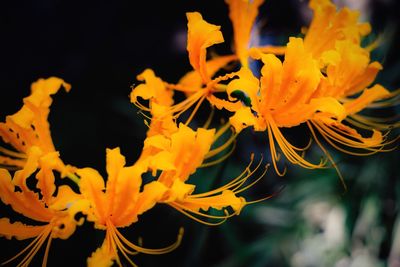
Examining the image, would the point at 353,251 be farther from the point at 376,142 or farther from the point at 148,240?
the point at 376,142

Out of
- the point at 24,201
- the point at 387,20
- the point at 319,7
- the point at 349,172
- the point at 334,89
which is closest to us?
the point at 24,201

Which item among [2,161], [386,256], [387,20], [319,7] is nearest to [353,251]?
[386,256]

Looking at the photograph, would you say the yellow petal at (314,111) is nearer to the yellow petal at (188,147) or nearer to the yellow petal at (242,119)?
the yellow petal at (242,119)

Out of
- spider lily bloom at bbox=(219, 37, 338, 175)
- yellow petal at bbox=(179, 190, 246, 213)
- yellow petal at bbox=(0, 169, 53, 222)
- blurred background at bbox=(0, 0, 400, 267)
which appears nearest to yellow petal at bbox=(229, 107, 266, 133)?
spider lily bloom at bbox=(219, 37, 338, 175)

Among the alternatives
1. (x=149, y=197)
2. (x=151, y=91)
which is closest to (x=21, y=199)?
(x=149, y=197)

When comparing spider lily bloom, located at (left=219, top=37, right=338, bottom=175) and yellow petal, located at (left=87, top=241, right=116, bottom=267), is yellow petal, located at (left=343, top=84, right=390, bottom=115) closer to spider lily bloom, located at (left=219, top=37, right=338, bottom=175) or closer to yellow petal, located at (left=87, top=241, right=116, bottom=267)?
spider lily bloom, located at (left=219, top=37, right=338, bottom=175)

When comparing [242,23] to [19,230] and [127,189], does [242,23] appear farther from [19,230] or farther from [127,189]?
[19,230]

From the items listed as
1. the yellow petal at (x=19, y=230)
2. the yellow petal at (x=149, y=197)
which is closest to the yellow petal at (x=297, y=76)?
the yellow petal at (x=149, y=197)
